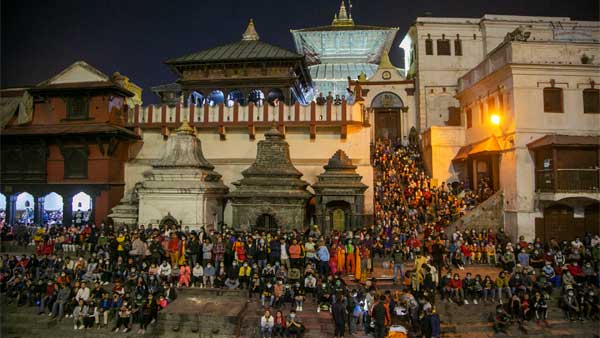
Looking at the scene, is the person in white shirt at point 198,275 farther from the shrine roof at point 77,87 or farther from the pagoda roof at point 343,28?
the pagoda roof at point 343,28

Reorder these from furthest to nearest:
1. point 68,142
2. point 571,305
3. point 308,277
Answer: point 68,142 → point 308,277 → point 571,305

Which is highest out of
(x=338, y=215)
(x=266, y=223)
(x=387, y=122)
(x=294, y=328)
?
(x=387, y=122)

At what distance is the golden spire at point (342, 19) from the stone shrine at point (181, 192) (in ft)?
110

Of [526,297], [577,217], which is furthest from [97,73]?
[577,217]

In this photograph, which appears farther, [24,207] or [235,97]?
[235,97]

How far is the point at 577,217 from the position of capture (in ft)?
72.4

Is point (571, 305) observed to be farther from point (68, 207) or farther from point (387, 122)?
point (68, 207)

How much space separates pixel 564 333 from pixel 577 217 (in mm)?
10469

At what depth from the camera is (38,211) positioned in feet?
88.3

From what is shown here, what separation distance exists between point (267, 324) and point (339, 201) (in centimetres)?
1009

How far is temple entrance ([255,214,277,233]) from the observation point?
21.8 meters

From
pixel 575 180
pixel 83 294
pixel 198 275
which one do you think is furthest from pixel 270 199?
pixel 575 180

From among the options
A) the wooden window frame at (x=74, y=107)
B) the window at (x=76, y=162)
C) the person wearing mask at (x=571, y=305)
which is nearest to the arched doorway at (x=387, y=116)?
the wooden window frame at (x=74, y=107)

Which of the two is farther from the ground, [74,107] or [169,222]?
[74,107]
